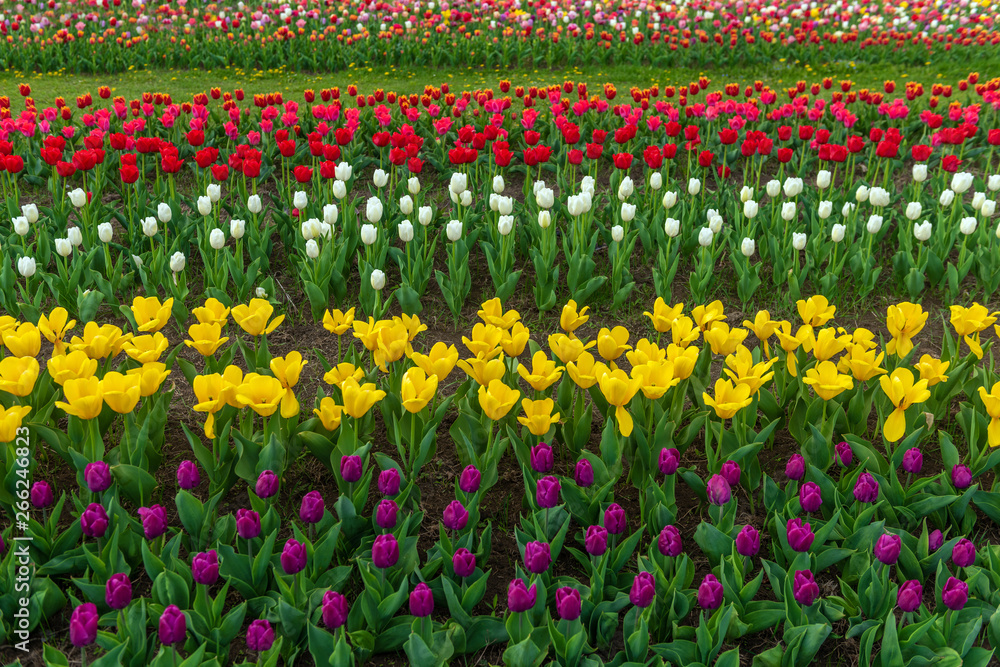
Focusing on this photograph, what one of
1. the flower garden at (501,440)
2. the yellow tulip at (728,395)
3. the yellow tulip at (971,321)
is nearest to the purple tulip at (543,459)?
the flower garden at (501,440)

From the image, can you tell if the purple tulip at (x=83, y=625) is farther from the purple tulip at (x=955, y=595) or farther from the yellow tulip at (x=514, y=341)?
the purple tulip at (x=955, y=595)

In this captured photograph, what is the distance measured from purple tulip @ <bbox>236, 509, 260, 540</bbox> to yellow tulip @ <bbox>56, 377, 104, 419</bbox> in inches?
22.0

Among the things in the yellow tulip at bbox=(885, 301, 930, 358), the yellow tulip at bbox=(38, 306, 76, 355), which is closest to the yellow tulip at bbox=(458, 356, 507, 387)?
the yellow tulip at bbox=(38, 306, 76, 355)

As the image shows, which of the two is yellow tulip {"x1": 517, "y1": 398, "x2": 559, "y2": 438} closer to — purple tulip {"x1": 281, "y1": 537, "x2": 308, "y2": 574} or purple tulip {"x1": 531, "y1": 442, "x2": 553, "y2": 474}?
purple tulip {"x1": 531, "y1": 442, "x2": 553, "y2": 474}

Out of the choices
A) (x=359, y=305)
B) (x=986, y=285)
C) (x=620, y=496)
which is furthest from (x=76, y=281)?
(x=986, y=285)

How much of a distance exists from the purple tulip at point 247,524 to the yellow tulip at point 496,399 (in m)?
0.72

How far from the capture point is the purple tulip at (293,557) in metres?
2.00

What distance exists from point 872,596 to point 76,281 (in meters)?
3.76

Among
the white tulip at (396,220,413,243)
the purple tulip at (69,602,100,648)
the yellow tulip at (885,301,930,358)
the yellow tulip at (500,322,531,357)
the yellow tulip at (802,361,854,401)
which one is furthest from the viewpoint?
the white tulip at (396,220,413,243)

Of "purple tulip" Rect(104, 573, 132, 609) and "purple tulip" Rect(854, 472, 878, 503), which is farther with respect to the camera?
"purple tulip" Rect(854, 472, 878, 503)

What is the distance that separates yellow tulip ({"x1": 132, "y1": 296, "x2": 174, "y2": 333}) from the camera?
2.73m

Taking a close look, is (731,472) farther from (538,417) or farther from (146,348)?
(146,348)

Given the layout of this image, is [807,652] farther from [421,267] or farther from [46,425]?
[421,267]

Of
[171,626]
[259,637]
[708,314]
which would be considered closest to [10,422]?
[171,626]
